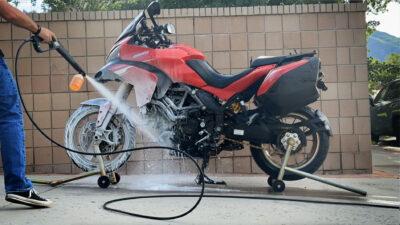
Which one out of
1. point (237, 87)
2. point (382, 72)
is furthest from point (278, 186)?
point (382, 72)

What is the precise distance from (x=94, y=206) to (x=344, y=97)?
363 cm

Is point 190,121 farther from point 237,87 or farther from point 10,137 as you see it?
point 10,137

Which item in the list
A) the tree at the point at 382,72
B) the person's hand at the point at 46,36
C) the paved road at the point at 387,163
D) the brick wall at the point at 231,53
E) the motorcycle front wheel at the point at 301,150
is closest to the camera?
the person's hand at the point at 46,36

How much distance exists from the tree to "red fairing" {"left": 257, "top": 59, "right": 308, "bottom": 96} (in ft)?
44.5

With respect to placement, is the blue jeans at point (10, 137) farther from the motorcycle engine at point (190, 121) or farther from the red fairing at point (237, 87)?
the red fairing at point (237, 87)

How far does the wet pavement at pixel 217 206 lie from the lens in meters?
3.32

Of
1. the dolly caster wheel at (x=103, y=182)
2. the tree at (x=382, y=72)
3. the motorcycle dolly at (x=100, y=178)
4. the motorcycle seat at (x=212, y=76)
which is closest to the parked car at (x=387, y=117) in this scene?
the tree at (x=382, y=72)

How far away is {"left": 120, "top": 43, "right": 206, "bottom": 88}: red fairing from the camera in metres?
4.69

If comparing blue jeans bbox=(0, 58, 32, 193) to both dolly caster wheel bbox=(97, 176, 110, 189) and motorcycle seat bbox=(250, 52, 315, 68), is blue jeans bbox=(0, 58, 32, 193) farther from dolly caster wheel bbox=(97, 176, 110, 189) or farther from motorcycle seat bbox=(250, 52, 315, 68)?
motorcycle seat bbox=(250, 52, 315, 68)

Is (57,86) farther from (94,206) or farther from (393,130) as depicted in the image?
(393,130)

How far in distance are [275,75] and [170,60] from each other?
3.03 feet

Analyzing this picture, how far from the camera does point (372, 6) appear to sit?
16.6 meters

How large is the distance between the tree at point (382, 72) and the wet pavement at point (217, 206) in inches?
528

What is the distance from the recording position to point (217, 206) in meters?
3.78
